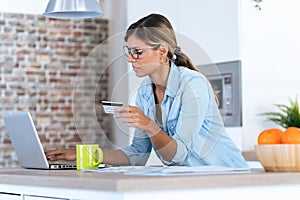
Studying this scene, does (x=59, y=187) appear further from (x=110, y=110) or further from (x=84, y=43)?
(x=84, y=43)

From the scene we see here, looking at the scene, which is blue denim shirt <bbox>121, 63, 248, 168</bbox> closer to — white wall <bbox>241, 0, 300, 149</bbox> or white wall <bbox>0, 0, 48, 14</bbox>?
white wall <bbox>241, 0, 300, 149</bbox>

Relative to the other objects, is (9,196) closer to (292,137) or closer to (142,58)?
(142,58)

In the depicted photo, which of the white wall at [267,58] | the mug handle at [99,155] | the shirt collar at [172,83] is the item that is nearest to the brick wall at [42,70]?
the white wall at [267,58]

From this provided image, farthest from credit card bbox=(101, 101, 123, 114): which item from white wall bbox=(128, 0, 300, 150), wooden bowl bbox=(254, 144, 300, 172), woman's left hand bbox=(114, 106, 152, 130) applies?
white wall bbox=(128, 0, 300, 150)

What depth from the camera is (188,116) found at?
316cm

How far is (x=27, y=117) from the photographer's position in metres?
3.37

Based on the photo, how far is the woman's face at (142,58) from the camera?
3.13 m

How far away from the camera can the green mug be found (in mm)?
3250

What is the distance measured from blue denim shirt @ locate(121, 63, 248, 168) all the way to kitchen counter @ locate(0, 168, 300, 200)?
62 centimetres

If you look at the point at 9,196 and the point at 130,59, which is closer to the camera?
the point at 9,196

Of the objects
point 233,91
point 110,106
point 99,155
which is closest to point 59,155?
point 99,155

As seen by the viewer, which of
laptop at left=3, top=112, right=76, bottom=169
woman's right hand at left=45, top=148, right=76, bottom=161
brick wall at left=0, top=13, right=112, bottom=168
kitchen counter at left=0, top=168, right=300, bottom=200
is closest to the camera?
kitchen counter at left=0, top=168, right=300, bottom=200

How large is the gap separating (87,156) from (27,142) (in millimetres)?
382

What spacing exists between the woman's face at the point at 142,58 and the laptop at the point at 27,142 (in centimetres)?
57
